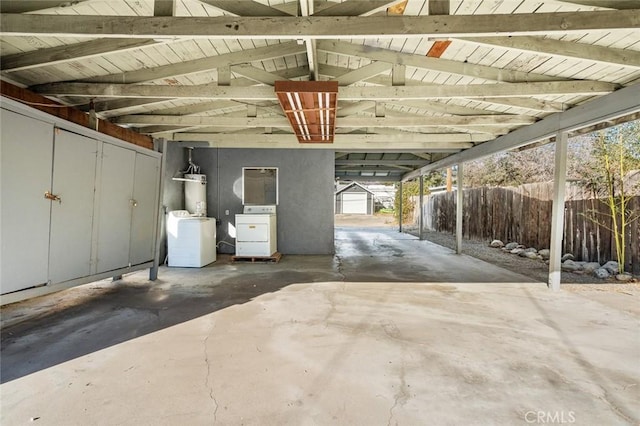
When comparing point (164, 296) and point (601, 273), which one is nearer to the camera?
point (164, 296)

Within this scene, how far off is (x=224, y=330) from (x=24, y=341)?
5.51 feet

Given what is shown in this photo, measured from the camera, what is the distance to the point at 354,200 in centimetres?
3147

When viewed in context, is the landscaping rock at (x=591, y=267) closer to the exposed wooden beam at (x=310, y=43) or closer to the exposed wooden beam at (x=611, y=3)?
the exposed wooden beam at (x=611, y=3)

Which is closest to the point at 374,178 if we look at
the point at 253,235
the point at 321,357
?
the point at 253,235

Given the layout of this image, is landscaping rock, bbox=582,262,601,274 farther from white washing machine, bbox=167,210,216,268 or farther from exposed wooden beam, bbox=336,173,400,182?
exposed wooden beam, bbox=336,173,400,182

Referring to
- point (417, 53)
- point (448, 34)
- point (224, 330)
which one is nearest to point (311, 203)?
point (417, 53)

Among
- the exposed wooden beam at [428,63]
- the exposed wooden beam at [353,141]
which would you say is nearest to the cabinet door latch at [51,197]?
the exposed wooden beam at [428,63]

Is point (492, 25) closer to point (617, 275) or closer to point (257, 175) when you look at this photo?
point (617, 275)

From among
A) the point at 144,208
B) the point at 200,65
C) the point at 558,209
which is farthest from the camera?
the point at 144,208

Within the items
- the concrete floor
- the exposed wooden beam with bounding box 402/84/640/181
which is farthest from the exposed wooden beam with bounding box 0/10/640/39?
the concrete floor

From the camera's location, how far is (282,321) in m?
3.09

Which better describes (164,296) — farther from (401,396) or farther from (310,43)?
(310,43)

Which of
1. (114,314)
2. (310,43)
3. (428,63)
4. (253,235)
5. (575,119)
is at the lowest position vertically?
(114,314)

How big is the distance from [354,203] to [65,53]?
29.1m
